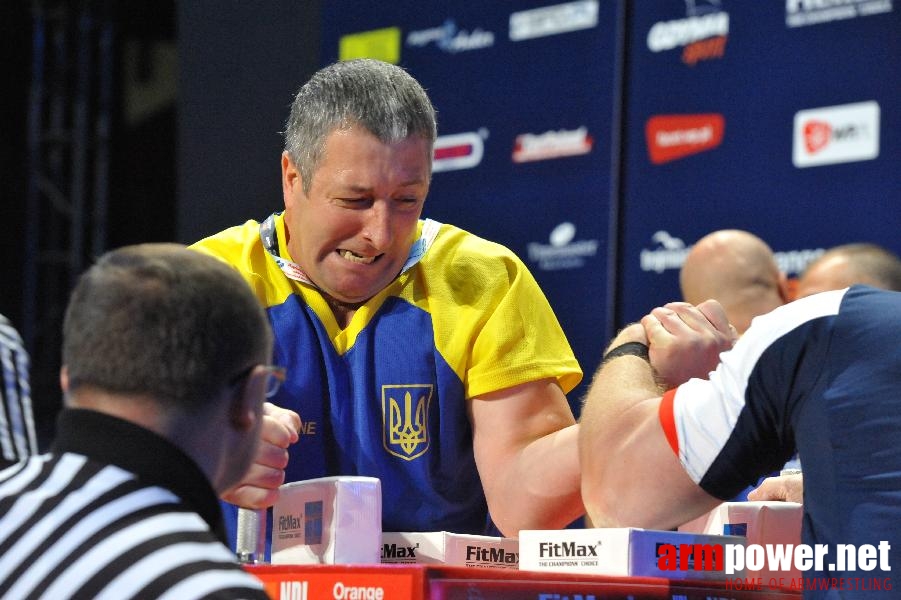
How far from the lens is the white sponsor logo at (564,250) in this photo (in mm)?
4418

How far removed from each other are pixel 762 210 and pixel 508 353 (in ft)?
6.88

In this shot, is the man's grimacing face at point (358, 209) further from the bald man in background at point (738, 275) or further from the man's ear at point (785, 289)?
the man's ear at point (785, 289)

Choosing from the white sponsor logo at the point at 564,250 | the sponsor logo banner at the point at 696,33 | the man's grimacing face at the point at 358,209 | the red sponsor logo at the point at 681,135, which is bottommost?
the white sponsor logo at the point at 564,250

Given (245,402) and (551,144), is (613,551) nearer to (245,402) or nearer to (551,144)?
(245,402)

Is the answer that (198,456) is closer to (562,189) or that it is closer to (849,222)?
(849,222)

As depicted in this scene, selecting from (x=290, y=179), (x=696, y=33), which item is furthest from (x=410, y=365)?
(x=696, y=33)

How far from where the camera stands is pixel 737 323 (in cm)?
408

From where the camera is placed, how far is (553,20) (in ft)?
15.0

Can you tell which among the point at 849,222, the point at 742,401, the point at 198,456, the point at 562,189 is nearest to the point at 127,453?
the point at 198,456

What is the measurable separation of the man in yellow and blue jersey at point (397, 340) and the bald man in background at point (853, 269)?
1.43 meters

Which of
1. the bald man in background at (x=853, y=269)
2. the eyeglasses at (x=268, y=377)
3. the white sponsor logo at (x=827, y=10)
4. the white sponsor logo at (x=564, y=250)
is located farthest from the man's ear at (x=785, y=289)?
the eyeglasses at (x=268, y=377)

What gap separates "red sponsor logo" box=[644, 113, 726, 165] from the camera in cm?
418

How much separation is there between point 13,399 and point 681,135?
2.42 metres

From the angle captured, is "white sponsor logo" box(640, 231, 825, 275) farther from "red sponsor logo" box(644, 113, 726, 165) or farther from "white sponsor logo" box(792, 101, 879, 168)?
"white sponsor logo" box(792, 101, 879, 168)
